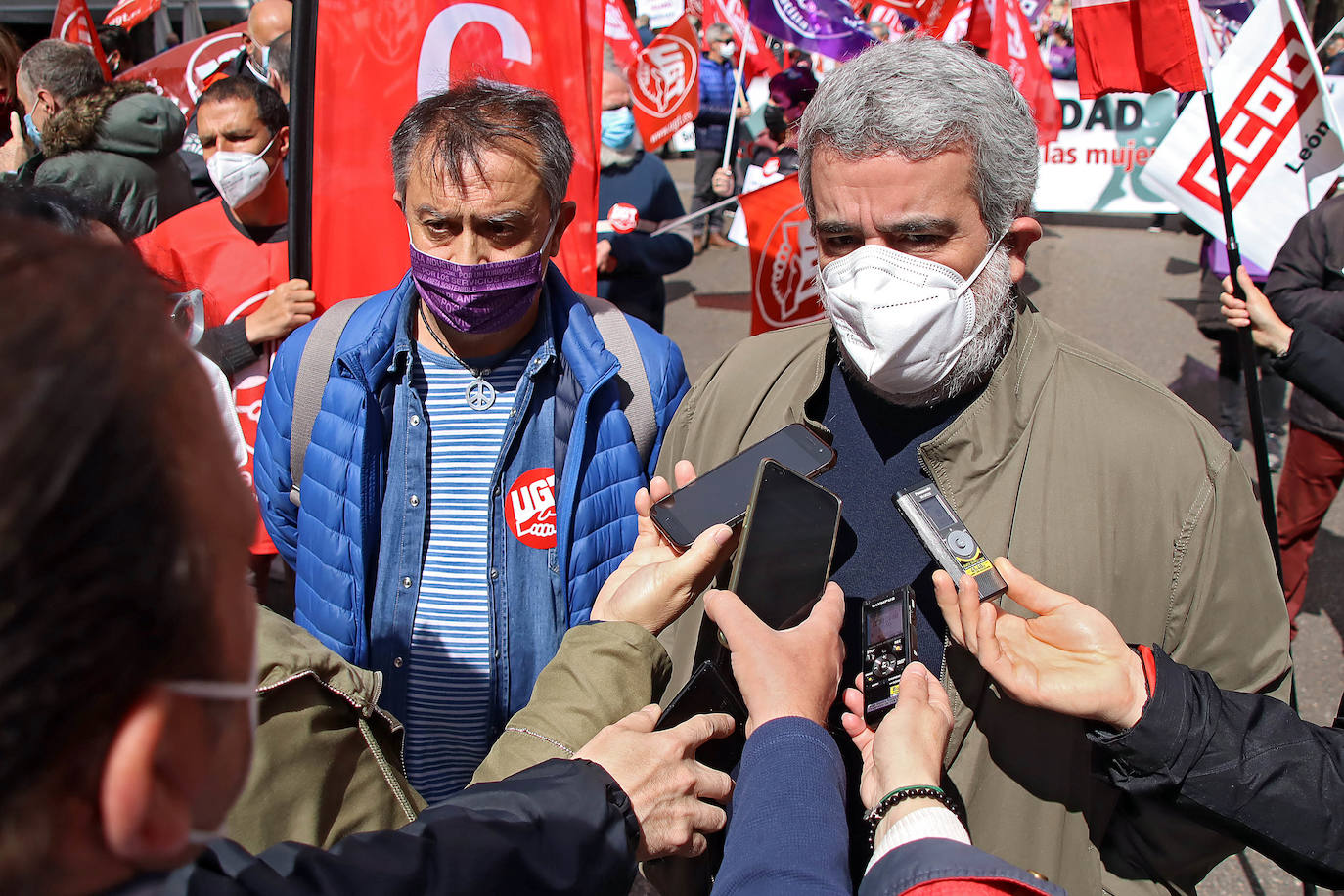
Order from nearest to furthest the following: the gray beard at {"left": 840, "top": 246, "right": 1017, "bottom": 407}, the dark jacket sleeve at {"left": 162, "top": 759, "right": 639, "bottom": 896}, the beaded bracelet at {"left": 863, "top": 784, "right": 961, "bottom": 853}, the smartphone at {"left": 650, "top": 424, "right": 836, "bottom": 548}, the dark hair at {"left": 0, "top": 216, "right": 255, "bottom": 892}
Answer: the dark hair at {"left": 0, "top": 216, "right": 255, "bottom": 892} < the dark jacket sleeve at {"left": 162, "top": 759, "right": 639, "bottom": 896} < the beaded bracelet at {"left": 863, "top": 784, "right": 961, "bottom": 853} < the smartphone at {"left": 650, "top": 424, "right": 836, "bottom": 548} < the gray beard at {"left": 840, "top": 246, "right": 1017, "bottom": 407}

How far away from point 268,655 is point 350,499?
0.87m

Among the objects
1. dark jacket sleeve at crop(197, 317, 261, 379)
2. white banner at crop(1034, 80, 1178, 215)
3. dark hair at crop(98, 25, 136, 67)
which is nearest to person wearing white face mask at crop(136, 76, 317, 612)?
dark jacket sleeve at crop(197, 317, 261, 379)

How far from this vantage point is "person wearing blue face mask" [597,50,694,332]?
14.7ft

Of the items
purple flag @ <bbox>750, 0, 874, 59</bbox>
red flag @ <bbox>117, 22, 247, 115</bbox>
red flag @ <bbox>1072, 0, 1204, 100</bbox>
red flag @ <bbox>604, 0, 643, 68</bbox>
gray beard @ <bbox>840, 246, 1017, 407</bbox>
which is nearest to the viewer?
gray beard @ <bbox>840, 246, 1017, 407</bbox>

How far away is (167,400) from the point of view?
60 cm

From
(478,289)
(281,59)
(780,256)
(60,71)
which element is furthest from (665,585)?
(60,71)

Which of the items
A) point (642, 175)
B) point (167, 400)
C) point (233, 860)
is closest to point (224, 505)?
point (167, 400)

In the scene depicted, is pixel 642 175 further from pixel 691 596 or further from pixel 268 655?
pixel 268 655

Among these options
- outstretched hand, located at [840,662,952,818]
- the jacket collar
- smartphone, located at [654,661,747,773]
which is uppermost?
the jacket collar

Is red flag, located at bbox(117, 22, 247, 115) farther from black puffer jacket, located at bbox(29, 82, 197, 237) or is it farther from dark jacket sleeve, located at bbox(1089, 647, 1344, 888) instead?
dark jacket sleeve, located at bbox(1089, 647, 1344, 888)

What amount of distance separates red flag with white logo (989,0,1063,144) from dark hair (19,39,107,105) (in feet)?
16.0

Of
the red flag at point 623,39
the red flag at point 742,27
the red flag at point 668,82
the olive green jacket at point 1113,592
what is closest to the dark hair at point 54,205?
the olive green jacket at point 1113,592

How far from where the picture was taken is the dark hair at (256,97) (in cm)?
319

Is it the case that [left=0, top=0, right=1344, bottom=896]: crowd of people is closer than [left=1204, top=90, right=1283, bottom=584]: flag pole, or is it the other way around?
[left=0, top=0, right=1344, bottom=896]: crowd of people
